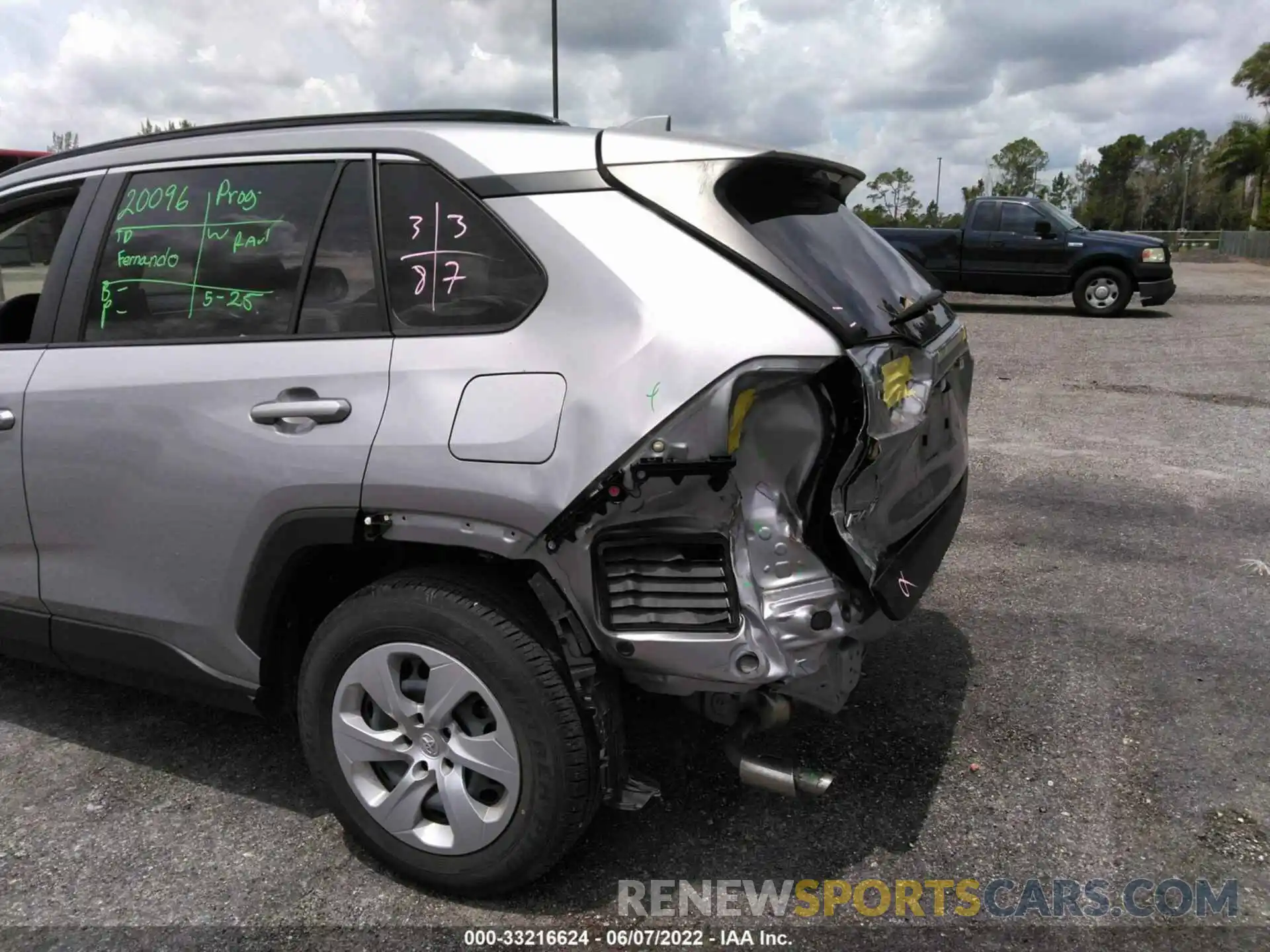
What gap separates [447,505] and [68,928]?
1.46m

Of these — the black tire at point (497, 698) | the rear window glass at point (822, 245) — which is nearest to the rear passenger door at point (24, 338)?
the black tire at point (497, 698)

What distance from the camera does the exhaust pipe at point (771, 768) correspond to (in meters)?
2.47

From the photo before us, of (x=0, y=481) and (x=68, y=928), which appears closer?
(x=68, y=928)

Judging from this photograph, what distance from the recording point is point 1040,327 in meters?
14.1

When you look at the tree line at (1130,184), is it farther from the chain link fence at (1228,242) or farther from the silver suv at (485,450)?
the silver suv at (485,450)

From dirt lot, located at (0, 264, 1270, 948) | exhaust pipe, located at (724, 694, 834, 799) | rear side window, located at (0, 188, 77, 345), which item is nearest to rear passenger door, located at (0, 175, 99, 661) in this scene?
rear side window, located at (0, 188, 77, 345)

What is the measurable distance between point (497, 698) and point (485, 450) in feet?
1.95

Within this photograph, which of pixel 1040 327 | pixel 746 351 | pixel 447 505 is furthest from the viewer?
pixel 1040 327

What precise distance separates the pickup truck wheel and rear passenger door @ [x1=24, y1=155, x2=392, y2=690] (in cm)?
1506

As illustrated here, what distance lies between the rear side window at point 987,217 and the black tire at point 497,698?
15172 millimetres

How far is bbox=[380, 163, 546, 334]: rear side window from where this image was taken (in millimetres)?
2463

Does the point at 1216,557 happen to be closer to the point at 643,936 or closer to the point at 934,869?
the point at 934,869

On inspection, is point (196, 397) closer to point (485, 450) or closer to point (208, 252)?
point (208, 252)

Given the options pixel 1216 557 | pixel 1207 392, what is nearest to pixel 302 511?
pixel 1216 557
